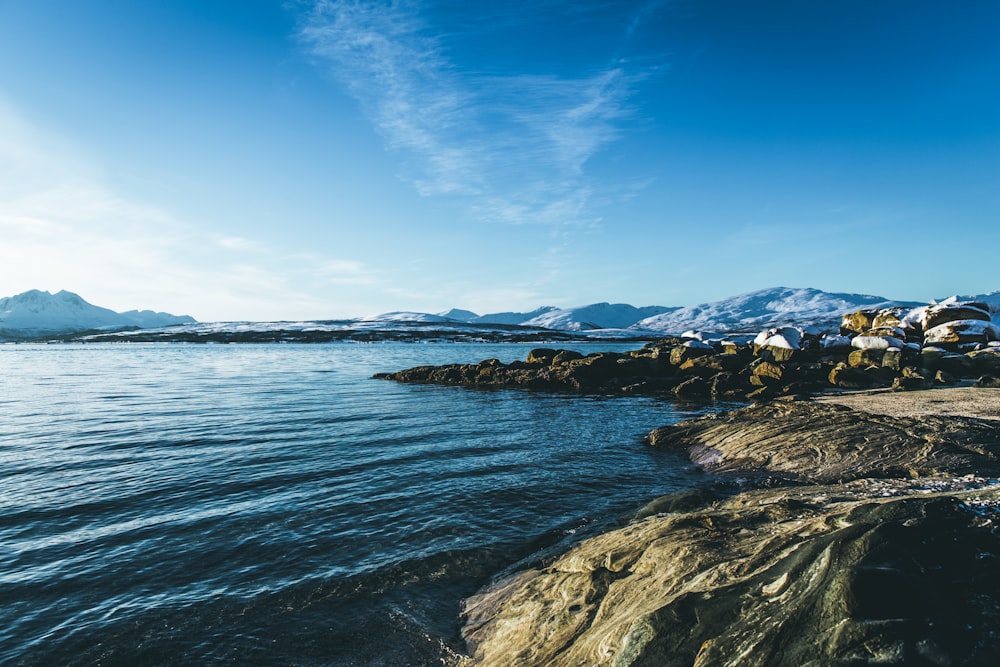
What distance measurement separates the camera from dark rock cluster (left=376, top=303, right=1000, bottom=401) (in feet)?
98.2

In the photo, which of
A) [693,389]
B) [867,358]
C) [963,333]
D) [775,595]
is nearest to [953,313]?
[963,333]

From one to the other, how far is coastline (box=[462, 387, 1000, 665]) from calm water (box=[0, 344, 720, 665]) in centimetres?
165

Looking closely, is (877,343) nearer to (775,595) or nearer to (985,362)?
(985,362)

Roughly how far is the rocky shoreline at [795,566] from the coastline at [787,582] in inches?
0.6

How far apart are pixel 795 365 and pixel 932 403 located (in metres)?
16.6

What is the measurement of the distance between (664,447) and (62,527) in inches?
698

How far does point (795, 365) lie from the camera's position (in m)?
35.3

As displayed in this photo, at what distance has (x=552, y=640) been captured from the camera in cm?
632

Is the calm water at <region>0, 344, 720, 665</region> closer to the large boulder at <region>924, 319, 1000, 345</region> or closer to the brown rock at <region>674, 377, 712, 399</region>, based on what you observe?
the brown rock at <region>674, 377, 712, 399</region>

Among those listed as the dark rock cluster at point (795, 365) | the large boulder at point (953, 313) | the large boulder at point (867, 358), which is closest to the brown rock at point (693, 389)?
the dark rock cluster at point (795, 365)

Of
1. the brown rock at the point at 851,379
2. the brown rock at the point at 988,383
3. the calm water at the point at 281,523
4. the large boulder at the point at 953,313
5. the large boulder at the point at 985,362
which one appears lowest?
the calm water at the point at 281,523

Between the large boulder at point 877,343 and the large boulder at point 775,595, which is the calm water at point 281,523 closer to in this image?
the large boulder at point 775,595

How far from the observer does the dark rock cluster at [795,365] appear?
29922 millimetres

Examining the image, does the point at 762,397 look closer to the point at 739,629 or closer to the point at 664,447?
the point at 664,447
